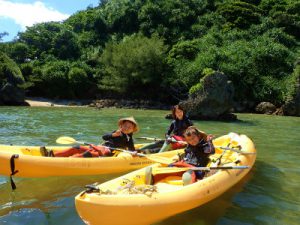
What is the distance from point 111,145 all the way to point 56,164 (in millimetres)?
1300

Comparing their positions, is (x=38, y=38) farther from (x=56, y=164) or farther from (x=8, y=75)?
(x=56, y=164)

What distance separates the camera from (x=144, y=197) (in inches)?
170

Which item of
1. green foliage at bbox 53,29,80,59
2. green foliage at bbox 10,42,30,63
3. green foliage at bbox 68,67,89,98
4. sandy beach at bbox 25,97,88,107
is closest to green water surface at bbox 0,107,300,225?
sandy beach at bbox 25,97,88,107

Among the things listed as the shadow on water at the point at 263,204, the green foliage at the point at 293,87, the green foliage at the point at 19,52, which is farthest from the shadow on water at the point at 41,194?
the green foliage at the point at 19,52

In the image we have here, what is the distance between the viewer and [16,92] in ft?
82.6

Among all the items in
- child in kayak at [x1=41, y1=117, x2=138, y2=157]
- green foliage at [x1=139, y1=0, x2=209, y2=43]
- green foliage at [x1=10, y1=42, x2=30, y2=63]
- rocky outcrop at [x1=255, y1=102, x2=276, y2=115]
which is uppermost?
green foliage at [x1=139, y1=0, x2=209, y2=43]

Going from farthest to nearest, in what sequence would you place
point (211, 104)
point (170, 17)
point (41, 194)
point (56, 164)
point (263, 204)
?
point (170, 17) → point (211, 104) → point (56, 164) → point (41, 194) → point (263, 204)

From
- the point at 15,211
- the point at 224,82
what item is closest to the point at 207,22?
the point at 224,82

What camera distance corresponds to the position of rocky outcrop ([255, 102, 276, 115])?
2206 cm

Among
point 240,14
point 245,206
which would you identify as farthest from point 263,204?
point 240,14

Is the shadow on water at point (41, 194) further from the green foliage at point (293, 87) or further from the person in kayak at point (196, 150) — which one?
the green foliage at point (293, 87)

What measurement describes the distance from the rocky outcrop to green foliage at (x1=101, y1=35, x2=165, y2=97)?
707 centimetres

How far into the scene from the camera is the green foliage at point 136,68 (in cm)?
2573

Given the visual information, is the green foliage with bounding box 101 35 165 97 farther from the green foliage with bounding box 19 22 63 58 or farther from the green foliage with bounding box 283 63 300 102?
the green foliage with bounding box 19 22 63 58
